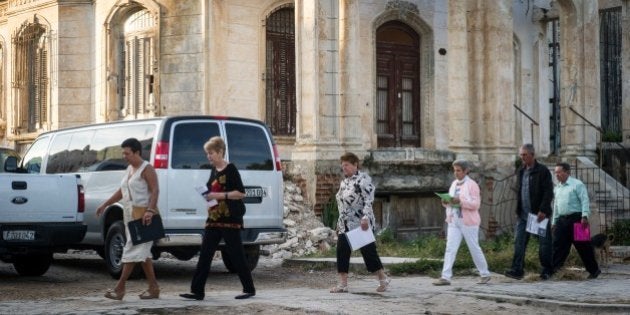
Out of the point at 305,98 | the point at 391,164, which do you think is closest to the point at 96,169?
the point at 305,98

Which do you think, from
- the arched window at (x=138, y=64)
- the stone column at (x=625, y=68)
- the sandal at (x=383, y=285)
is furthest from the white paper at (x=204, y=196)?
the stone column at (x=625, y=68)

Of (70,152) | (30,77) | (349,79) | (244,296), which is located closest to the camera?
(244,296)

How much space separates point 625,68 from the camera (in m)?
26.9

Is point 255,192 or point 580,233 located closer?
point 255,192

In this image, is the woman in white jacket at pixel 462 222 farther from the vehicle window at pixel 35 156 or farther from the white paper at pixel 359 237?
the vehicle window at pixel 35 156

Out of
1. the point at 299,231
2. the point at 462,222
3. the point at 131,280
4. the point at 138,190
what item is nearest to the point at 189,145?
the point at 131,280

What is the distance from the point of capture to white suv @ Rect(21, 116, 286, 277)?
43.8 ft

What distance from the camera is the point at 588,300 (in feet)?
37.7

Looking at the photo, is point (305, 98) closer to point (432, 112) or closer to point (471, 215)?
point (432, 112)

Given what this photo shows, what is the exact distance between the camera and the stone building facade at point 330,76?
68.5 ft

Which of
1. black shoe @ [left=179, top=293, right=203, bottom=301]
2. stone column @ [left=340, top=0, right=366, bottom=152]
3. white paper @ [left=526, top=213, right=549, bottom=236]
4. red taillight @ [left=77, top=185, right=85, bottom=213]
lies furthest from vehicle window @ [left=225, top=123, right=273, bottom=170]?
stone column @ [left=340, top=0, right=366, bottom=152]

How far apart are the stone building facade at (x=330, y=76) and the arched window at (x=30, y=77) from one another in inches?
1.7

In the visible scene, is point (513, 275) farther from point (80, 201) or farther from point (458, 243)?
point (80, 201)

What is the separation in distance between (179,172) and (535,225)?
4615mm
